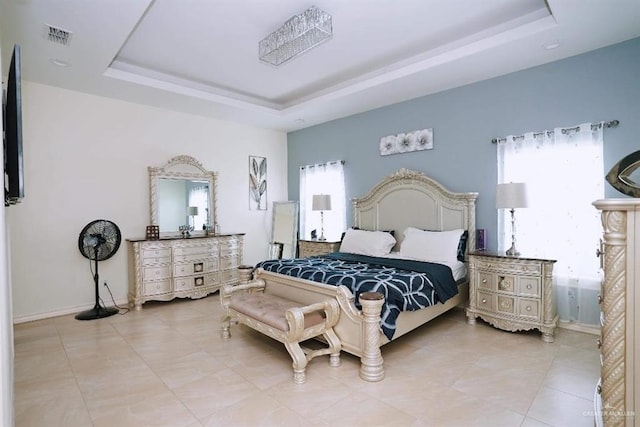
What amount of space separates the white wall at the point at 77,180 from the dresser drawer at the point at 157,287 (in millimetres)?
425

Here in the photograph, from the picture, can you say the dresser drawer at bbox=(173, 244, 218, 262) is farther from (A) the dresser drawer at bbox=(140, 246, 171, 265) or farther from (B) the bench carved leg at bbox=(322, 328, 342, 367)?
(B) the bench carved leg at bbox=(322, 328, 342, 367)

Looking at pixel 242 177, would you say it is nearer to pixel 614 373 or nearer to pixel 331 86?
pixel 331 86

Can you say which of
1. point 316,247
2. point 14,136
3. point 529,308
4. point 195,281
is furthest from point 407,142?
point 14,136

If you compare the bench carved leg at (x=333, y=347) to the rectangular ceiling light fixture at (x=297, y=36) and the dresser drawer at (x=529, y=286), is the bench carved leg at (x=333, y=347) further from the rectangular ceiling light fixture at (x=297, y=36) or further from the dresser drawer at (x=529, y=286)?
the rectangular ceiling light fixture at (x=297, y=36)

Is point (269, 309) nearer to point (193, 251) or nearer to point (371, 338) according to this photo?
point (371, 338)

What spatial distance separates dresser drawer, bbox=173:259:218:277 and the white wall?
693mm

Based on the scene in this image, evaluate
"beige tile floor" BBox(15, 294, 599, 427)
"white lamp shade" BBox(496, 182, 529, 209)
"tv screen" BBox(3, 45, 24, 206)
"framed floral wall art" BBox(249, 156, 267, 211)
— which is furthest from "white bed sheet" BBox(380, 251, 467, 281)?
Result: "tv screen" BBox(3, 45, 24, 206)

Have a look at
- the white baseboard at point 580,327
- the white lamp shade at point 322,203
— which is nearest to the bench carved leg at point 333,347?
the white baseboard at point 580,327

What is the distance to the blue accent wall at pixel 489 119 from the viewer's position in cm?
304

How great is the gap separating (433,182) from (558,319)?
1938 millimetres

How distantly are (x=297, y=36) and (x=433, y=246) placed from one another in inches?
101

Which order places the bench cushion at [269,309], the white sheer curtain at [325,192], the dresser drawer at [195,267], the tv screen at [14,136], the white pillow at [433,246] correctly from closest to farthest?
1. the tv screen at [14,136]
2. the bench cushion at [269,309]
3. the white pillow at [433,246]
4. the dresser drawer at [195,267]
5. the white sheer curtain at [325,192]

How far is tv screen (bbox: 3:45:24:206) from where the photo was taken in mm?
1844

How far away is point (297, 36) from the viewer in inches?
110
